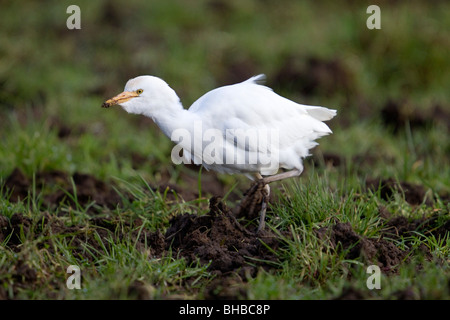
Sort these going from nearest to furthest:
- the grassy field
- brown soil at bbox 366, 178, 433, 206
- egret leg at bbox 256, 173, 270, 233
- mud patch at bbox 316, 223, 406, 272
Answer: the grassy field < mud patch at bbox 316, 223, 406, 272 < egret leg at bbox 256, 173, 270, 233 < brown soil at bbox 366, 178, 433, 206

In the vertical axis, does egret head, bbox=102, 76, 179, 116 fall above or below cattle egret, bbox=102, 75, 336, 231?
above

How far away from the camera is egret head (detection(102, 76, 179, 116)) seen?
461 cm

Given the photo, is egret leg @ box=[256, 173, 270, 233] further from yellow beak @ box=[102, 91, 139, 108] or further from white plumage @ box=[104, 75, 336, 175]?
yellow beak @ box=[102, 91, 139, 108]

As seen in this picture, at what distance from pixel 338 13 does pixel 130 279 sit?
9725 mm

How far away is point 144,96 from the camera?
4629mm

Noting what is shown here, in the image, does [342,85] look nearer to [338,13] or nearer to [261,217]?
[338,13]

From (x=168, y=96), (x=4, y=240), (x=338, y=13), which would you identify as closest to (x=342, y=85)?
(x=338, y=13)

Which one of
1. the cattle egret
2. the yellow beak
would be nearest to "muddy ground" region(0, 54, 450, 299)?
the cattle egret

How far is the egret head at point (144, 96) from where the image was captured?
4.61 m

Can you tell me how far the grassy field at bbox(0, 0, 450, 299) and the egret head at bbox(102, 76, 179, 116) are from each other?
800 mm

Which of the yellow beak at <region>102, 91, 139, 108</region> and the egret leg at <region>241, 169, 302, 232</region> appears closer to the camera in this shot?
the yellow beak at <region>102, 91, 139, 108</region>

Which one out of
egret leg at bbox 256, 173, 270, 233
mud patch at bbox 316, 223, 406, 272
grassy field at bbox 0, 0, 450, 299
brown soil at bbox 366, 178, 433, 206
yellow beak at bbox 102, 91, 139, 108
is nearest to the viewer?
grassy field at bbox 0, 0, 450, 299

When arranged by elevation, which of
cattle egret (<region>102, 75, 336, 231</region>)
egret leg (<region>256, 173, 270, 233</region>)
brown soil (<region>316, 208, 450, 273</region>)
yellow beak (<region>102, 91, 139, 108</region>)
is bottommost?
brown soil (<region>316, 208, 450, 273</region>)

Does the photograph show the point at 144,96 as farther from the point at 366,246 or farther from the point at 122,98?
the point at 366,246
